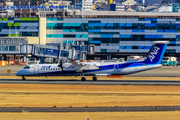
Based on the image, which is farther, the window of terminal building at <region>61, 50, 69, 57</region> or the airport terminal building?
the airport terminal building

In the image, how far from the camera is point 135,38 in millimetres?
136875

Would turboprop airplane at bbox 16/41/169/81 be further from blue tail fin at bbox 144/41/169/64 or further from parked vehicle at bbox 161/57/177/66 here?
parked vehicle at bbox 161/57/177/66

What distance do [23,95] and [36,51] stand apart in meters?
37.0

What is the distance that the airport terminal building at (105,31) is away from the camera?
441 feet

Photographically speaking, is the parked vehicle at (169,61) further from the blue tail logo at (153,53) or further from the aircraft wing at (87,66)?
the aircraft wing at (87,66)

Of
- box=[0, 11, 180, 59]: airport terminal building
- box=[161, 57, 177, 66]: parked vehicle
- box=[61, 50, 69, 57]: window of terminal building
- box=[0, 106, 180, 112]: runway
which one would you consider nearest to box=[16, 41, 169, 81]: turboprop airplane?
box=[61, 50, 69, 57]: window of terminal building

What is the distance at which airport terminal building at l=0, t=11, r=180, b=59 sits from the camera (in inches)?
5295

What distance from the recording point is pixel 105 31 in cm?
13600

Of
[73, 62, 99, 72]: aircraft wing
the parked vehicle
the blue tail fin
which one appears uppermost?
the blue tail fin

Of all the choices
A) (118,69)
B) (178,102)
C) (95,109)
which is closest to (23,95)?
(95,109)

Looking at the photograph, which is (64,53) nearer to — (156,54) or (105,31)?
(156,54)

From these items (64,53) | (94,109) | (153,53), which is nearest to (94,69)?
(153,53)

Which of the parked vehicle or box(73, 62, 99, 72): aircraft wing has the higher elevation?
box(73, 62, 99, 72): aircraft wing

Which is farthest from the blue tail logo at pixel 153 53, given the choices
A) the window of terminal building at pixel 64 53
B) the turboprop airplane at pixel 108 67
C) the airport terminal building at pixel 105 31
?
the airport terminal building at pixel 105 31
